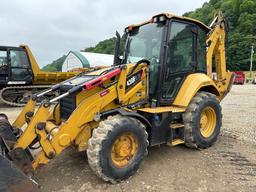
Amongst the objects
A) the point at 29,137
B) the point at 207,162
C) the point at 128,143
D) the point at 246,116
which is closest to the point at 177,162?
the point at 207,162

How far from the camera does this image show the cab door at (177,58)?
191 inches

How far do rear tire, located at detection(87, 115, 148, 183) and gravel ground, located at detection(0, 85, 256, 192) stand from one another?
0.63ft

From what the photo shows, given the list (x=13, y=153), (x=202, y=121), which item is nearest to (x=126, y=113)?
(x=13, y=153)

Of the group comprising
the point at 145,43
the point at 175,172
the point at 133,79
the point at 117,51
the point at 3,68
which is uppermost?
the point at 145,43

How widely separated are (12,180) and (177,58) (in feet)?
11.3

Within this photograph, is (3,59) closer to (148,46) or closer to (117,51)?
(117,51)

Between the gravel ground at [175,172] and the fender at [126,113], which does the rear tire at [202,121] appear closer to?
the gravel ground at [175,172]

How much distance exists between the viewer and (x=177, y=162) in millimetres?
4637

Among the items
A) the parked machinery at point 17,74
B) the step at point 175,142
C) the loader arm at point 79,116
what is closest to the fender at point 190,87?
the step at point 175,142

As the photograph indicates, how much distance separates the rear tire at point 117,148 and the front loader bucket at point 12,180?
3.07 feet

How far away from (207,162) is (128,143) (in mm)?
1538

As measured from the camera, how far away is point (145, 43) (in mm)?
5113

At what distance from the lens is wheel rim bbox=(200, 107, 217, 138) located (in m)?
5.32

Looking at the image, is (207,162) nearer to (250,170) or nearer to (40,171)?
(250,170)
